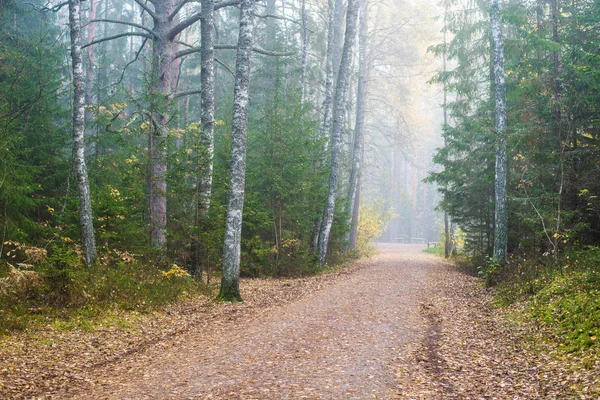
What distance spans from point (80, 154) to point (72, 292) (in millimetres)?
3613

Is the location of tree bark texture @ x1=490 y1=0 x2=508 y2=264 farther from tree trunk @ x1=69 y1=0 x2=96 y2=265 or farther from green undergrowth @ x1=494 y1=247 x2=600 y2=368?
tree trunk @ x1=69 y1=0 x2=96 y2=265

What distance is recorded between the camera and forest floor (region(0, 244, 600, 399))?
555 centimetres

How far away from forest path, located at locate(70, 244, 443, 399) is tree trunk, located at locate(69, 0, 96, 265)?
3814mm

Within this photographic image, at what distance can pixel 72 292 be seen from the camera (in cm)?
852

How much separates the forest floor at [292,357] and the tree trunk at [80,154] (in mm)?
2573

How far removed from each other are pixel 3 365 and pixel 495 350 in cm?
701

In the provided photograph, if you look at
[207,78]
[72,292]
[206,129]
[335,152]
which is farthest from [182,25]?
[72,292]

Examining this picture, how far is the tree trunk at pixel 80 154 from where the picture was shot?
34.3ft

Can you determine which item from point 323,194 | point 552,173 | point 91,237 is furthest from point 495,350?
point 323,194

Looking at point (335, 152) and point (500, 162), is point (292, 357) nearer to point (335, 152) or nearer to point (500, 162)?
point (500, 162)

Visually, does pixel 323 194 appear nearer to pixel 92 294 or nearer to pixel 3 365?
pixel 92 294

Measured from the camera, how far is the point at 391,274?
1738cm

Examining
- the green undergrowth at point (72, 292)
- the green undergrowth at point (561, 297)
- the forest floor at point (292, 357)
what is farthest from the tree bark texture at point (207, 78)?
the green undergrowth at point (561, 297)

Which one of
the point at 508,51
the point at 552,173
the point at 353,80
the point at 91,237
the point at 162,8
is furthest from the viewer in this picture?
the point at 353,80
